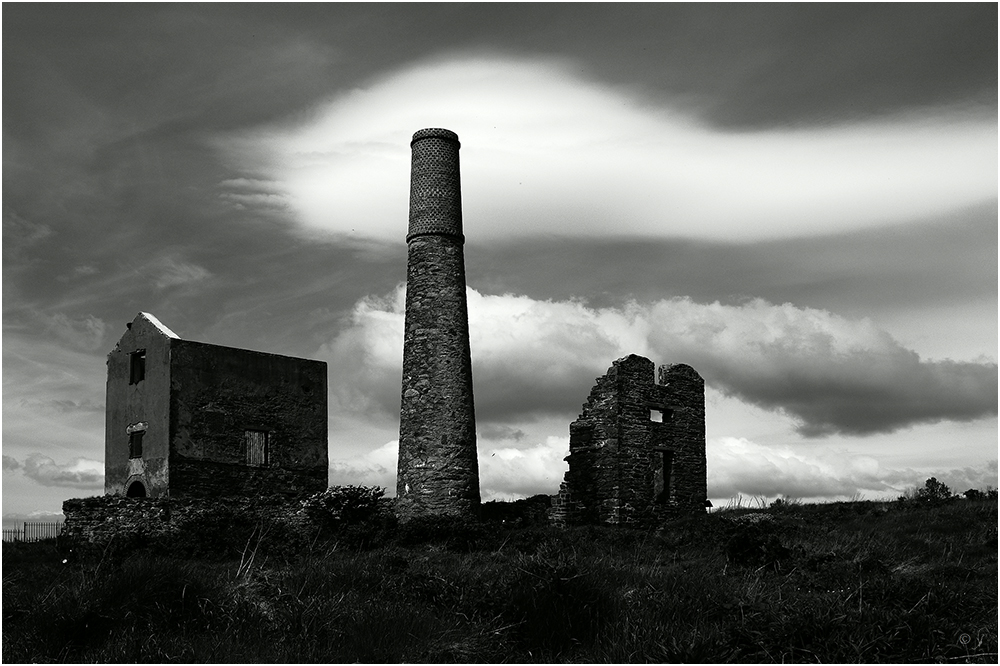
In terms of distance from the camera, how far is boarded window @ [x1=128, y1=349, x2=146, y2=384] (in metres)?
24.4

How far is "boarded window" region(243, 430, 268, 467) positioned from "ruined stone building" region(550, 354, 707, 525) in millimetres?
8085

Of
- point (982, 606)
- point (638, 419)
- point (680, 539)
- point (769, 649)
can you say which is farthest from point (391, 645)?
point (638, 419)

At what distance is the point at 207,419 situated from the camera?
77.4 ft

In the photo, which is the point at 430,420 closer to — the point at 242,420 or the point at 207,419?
the point at 242,420

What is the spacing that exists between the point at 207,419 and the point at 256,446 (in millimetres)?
1655

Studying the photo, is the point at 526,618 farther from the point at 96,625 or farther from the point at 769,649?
the point at 96,625

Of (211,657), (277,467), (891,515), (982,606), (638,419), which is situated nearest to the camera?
(211,657)

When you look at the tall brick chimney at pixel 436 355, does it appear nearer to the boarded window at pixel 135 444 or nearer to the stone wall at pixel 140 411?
the stone wall at pixel 140 411

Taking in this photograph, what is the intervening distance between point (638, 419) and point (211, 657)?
1581cm

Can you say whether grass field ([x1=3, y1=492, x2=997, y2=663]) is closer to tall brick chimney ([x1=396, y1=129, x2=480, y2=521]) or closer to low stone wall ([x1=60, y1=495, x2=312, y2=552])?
low stone wall ([x1=60, y1=495, x2=312, y2=552])

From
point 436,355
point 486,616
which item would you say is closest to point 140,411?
point 436,355

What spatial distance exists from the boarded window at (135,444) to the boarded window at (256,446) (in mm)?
2659

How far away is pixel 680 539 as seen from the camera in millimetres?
18188

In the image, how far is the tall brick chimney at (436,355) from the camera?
2211 centimetres
